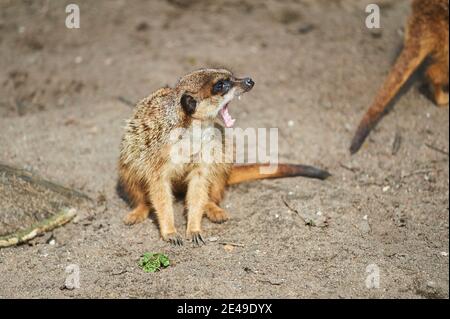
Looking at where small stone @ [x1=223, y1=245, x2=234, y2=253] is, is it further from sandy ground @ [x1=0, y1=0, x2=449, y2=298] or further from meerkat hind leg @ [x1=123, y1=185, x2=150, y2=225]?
meerkat hind leg @ [x1=123, y1=185, x2=150, y2=225]

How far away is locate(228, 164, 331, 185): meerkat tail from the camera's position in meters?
4.14

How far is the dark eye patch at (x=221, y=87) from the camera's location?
11.4ft

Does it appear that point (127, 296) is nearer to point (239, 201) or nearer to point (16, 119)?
point (239, 201)

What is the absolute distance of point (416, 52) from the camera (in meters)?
4.86

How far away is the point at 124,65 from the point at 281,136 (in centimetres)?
191

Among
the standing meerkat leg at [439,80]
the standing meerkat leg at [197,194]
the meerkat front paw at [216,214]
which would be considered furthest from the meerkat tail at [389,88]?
the standing meerkat leg at [197,194]

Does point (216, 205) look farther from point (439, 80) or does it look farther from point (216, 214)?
point (439, 80)

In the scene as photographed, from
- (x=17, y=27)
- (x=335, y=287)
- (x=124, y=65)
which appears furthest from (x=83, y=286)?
(x=17, y=27)

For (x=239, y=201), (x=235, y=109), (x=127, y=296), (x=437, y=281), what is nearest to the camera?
(x=127, y=296)

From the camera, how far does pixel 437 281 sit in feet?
10.7

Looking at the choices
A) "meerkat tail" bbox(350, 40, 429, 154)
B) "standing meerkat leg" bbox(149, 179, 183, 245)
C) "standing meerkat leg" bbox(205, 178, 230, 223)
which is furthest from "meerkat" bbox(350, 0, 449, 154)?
"standing meerkat leg" bbox(149, 179, 183, 245)

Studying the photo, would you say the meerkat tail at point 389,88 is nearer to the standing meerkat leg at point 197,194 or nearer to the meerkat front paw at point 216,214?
the meerkat front paw at point 216,214

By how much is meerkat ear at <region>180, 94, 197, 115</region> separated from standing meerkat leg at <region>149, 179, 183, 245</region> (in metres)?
0.50

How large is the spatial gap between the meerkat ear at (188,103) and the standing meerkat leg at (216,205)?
0.58m
